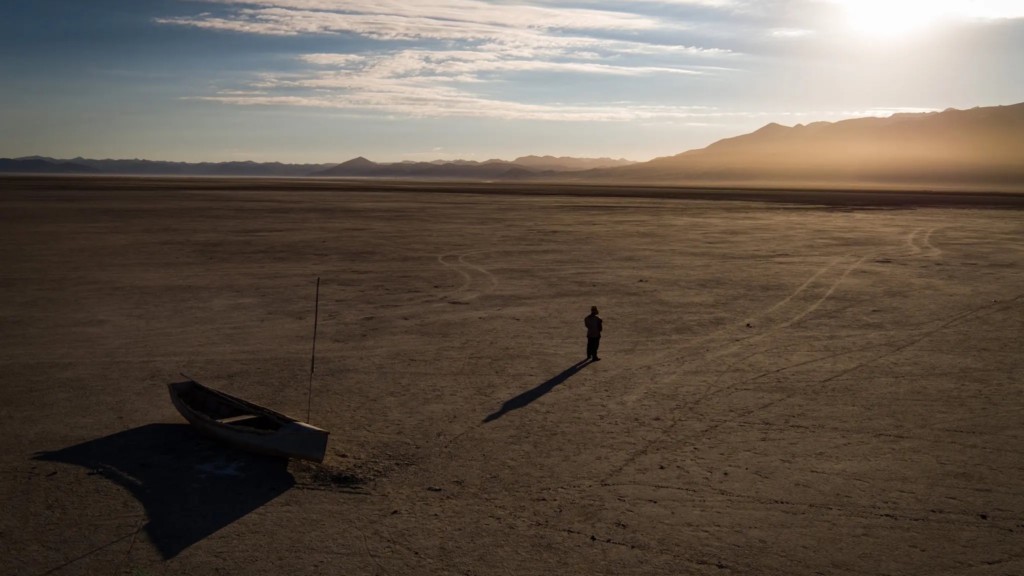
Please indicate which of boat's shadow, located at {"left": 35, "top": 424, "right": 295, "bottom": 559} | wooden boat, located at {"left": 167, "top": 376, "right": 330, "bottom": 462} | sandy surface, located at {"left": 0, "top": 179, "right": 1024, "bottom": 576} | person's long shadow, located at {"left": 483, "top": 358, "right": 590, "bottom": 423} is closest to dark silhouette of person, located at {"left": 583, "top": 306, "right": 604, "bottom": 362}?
person's long shadow, located at {"left": 483, "top": 358, "right": 590, "bottom": 423}

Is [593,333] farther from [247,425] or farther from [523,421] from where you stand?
[247,425]

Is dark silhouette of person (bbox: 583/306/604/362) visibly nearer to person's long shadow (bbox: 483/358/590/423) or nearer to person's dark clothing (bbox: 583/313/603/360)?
person's dark clothing (bbox: 583/313/603/360)

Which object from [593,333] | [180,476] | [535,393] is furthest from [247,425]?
[593,333]

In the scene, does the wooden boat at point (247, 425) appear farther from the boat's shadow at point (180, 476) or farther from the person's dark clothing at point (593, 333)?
the person's dark clothing at point (593, 333)

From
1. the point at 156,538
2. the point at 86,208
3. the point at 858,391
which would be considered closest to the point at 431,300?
the point at 858,391

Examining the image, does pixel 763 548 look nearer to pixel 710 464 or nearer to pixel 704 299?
pixel 710 464
